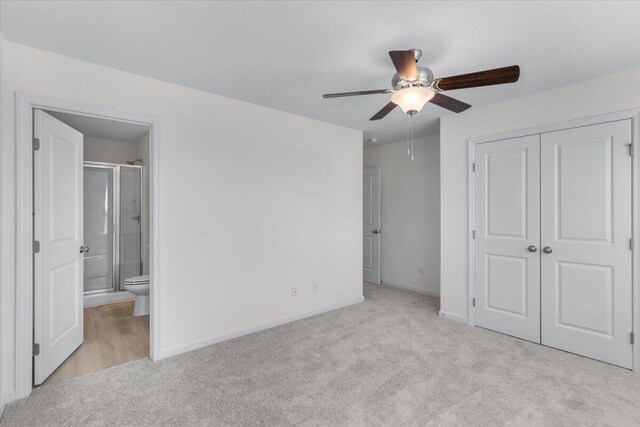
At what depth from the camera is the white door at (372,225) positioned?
18.1 feet

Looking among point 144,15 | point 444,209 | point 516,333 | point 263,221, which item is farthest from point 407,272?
point 144,15

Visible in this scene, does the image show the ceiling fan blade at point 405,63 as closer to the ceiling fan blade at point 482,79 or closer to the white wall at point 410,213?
the ceiling fan blade at point 482,79

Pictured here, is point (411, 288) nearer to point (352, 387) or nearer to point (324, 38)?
point (352, 387)

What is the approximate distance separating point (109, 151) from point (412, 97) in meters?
4.86

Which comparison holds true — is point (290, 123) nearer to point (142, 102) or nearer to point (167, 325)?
point (142, 102)

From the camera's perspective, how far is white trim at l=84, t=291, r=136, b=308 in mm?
4312

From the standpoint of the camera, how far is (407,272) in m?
5.15

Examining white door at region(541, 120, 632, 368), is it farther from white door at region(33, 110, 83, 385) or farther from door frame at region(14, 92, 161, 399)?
white door at region(33, 110, 83, 385)

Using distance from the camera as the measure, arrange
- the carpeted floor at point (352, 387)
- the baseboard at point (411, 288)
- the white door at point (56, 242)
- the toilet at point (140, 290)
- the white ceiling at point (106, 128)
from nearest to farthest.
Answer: the carpeted floor at point (352, 387), the white door at point (56, 242), the toilet at point (140, 290), the white ceiling at point (106, 128), the baseboard at point (411, 288)

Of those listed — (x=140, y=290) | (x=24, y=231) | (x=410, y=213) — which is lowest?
(x=140, y=290)

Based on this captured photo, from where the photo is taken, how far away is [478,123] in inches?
136

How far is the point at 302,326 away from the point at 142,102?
265cm

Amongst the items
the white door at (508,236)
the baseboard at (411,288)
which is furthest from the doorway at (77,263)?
the baseboard at (411,288)

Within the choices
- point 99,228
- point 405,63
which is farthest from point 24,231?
point 99,228
